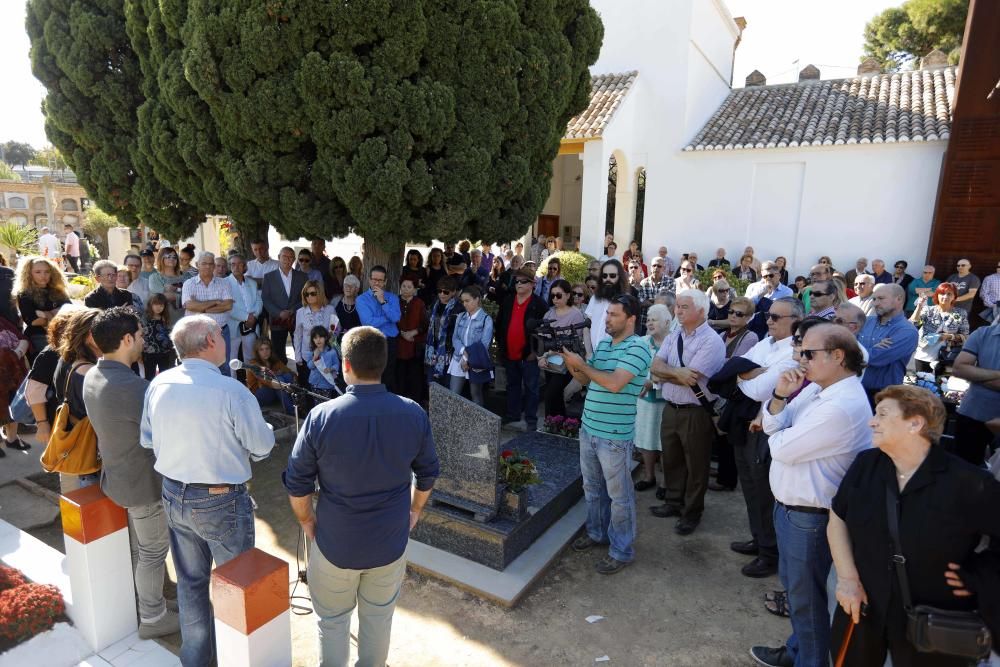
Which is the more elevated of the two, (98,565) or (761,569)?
(98,565)

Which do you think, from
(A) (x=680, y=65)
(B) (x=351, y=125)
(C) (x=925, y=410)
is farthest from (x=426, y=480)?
(A) (x=680, y=65)

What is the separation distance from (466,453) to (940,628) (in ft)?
9.34

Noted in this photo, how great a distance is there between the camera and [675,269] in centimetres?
1670

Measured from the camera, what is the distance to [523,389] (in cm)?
703

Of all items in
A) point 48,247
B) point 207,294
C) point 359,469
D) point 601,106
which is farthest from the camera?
point 601,106

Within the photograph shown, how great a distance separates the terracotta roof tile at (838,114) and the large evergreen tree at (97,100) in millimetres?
12963

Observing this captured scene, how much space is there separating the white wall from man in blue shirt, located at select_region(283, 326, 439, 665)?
15.0 m

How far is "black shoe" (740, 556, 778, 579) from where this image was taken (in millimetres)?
4180

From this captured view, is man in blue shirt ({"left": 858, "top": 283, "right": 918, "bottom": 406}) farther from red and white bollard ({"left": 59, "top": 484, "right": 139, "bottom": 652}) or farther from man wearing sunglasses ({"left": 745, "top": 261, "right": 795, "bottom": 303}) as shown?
red and white bollard ({"left": 59, "top": 484, "right": 139, "bottom": 652})

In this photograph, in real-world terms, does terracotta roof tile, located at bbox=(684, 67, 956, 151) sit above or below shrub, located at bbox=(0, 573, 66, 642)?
above

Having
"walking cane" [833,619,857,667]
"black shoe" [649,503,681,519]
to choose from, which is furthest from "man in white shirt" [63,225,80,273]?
"walking cane" [833,619,857,667]

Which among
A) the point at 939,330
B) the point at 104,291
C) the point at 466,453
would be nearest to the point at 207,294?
the point at 104,291

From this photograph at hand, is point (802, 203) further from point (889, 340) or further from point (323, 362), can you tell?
point (323, 362)

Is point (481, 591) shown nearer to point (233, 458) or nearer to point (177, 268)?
point (233, 458)
